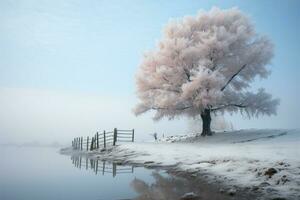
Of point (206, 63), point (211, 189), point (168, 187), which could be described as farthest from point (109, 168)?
point (206, 63)

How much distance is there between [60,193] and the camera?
9.94 metres

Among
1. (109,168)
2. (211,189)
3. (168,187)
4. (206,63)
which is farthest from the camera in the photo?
(206,63)

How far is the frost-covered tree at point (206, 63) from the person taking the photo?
30469 millimetres

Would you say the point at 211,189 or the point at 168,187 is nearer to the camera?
the point at 211,189

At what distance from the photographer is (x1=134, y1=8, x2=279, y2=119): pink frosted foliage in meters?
30.5

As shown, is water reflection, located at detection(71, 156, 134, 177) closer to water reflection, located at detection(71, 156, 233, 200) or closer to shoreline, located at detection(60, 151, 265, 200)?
water reflection, located at detection(71, 156, 233, 200)

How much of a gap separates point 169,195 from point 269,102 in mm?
25668

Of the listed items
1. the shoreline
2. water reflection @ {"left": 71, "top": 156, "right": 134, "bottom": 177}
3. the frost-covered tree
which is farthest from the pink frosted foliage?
the shoreline

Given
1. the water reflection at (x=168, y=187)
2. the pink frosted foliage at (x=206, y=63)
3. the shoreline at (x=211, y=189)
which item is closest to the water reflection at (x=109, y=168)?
the water reflection at (x=168, y=187)

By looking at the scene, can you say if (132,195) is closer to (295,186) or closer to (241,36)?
(295,186)

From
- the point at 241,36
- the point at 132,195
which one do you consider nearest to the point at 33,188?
the point at 132,195

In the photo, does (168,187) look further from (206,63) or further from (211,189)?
(206,63)

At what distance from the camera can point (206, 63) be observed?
29938 mm

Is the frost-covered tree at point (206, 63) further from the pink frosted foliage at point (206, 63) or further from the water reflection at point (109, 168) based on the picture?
the water reflection at point (109, 168)
